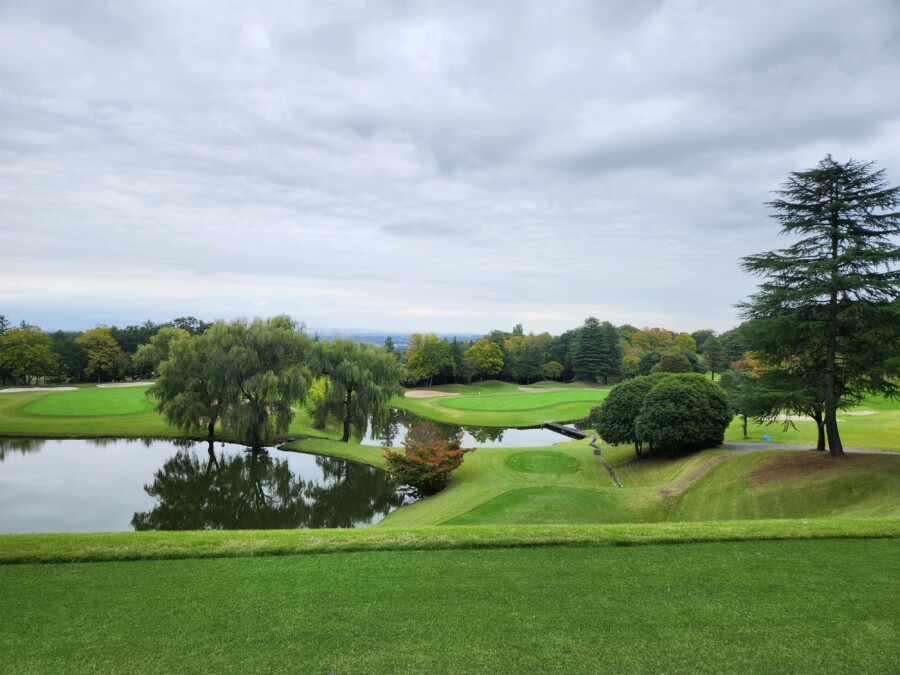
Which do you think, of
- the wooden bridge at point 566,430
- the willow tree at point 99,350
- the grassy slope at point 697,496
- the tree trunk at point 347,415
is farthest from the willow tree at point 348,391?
the willow tree at point 99,350

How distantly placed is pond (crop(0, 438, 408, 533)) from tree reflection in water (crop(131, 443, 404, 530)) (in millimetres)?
43

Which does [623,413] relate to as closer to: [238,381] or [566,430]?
[566,430]

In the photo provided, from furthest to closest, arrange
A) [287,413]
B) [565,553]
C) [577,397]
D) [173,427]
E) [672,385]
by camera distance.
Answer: [577,397] → [173,427] → [287,413] → [672,385] → [565,553]

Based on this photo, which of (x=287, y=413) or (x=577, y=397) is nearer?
(x=287, y=413)

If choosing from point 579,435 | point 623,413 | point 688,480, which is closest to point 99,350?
point 579,435

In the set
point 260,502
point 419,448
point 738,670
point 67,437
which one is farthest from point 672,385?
point 67,437

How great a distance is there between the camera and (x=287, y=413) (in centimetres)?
2819

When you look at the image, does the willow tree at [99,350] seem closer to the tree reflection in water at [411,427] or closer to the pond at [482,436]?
the tree reflection in water at [411,427]

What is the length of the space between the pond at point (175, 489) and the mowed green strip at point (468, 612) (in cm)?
1142

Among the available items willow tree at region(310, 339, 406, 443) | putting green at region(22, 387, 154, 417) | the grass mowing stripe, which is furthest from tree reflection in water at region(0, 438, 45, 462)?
the grass mowing stripe

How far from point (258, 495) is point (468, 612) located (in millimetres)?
18326

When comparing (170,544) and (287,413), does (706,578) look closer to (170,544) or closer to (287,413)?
(170,544)

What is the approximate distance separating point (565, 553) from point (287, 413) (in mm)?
24448

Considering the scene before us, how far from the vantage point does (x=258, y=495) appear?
2069cm
